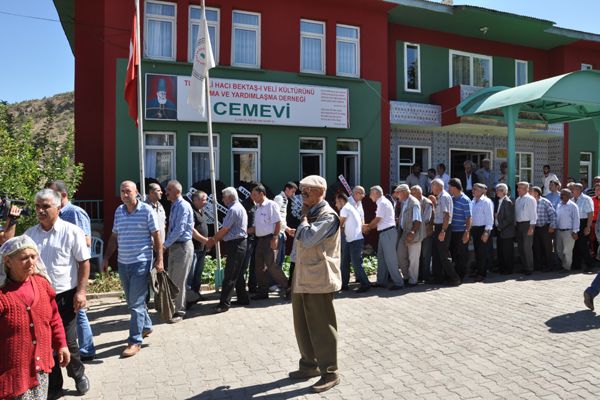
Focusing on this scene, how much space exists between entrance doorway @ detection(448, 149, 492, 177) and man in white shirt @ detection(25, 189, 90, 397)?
1418cm

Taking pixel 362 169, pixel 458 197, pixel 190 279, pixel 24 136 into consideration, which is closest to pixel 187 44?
pixel 24 136

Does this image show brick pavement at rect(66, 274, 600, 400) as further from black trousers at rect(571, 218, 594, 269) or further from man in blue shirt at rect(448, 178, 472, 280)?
black trousers at rect(571, 218, 594, 269)

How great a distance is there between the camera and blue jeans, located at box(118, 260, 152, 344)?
17.6ft

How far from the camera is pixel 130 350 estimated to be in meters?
5.34

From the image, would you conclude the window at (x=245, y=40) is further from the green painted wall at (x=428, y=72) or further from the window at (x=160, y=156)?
the green painted wall at (x=428, y=72)

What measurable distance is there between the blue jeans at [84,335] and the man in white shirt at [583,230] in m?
9.83

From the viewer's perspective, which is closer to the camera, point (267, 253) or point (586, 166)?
point (267, 253)

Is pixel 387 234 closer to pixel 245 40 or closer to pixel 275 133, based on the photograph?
pixel 275 133

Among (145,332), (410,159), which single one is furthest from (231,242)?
(410,159)

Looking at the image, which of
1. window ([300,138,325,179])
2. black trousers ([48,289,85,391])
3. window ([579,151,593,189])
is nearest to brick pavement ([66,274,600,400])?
black trousers ([48,289,85,391])

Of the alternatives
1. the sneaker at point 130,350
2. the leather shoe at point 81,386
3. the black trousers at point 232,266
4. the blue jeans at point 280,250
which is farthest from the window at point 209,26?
the leather shoe at point 81,386

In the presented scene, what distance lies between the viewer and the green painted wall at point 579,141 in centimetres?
1805

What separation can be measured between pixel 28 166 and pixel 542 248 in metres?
10.5

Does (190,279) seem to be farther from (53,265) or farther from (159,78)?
(159,78)
